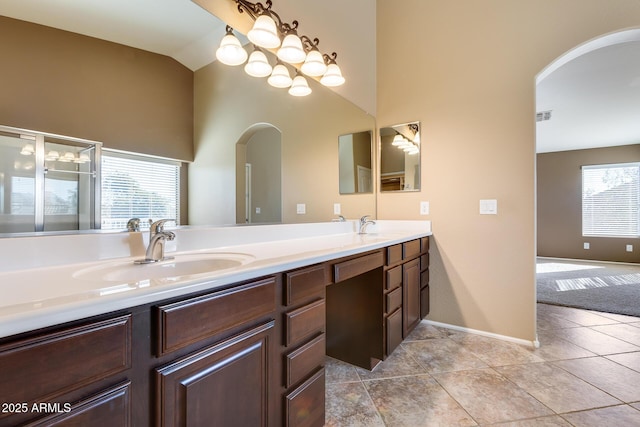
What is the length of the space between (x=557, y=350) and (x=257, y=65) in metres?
2.78

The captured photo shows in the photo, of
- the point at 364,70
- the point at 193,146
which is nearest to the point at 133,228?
the point at 193,146

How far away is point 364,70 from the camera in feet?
8.41

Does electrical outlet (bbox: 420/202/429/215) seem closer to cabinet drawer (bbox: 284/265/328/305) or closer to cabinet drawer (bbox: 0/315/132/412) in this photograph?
cabinet drawer (bbox: 284/265/328/305)

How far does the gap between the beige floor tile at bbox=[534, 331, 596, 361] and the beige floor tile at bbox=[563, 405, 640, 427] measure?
496 millimetres

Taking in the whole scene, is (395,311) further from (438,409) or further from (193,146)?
(193,146)

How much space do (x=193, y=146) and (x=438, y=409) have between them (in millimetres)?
1727

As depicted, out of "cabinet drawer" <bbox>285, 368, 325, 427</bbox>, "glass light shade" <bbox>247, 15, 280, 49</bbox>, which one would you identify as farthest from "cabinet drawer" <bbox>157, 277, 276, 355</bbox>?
"glass light shade" <bbox>247, 15, 280, 49</bbox>

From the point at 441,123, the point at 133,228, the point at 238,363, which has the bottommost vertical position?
the point at 238,363

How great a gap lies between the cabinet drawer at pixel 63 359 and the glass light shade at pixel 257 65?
1460 millimetres

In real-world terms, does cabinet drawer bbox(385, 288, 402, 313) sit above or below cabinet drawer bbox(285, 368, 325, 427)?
above

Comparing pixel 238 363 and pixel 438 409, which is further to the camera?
pixel 438 409

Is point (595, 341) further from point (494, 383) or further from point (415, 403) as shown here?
point (415, 403)

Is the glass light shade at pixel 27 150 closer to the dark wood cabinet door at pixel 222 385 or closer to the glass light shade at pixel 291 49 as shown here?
the dark wood cabinet door at pixel 222 385

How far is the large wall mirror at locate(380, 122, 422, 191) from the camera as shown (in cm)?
251
